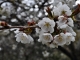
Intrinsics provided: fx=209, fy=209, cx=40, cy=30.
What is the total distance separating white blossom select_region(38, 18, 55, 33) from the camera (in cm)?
126

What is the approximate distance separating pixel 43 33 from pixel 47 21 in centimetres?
9

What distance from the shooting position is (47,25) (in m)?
1.35

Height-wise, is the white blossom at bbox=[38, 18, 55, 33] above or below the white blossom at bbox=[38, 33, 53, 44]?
above

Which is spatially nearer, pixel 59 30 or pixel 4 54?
pixel 59 30

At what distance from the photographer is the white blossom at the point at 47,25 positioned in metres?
1.26

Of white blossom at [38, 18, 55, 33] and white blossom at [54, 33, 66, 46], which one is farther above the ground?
white blossom at [38, 18, 55, 33]

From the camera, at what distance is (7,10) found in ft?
11.0

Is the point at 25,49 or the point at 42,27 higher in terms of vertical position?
the point at 42,27

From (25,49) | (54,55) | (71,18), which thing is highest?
(71,18)

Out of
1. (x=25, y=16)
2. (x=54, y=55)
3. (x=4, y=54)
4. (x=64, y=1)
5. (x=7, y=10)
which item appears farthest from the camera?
(x=54, y=55)

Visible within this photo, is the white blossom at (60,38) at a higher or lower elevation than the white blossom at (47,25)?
lower

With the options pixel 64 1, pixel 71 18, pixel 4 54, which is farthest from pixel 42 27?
pixel 4 54

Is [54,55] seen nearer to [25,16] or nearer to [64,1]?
[25,16]

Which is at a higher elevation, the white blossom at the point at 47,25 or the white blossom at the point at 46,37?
the white blossom at the point at 47,25
